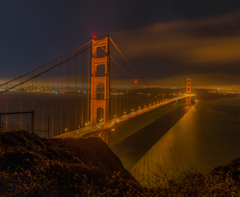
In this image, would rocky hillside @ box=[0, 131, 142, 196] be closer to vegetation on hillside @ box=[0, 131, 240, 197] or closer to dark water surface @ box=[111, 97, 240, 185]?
vegetation on hillside @ box=[0, 131, 240, 197]

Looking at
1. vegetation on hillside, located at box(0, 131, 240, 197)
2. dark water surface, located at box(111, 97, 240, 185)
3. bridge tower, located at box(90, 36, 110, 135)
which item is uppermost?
bridge tower, located at box(90, 36, 110, 135)

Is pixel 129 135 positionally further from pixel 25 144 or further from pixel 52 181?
pixel 52 181

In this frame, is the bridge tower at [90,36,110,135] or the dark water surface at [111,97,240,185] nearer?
the dark water surface at [111,97,240,185]

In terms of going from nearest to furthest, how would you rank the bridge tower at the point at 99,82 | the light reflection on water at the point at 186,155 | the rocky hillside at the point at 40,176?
the rocky hillside at the point at 40,176 < the light reflection on water at the point at 186,155 < the bridge tower at the point at 99,82

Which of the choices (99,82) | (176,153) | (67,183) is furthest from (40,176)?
(176,153)

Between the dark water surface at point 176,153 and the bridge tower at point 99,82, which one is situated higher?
the bridge tower at point 99,82

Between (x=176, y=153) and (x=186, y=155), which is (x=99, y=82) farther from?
(x=186, y=155)

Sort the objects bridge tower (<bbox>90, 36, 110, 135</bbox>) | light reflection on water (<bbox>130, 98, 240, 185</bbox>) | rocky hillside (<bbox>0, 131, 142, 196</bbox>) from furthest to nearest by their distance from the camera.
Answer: bridge tower (<bbox>90, 36, 110, 135</bbox>), light reflection on water (<bbox>130, 98, 240, 185</bbox>), rocky hillside (<bbox>0, 131, 142, 196</bbox>)

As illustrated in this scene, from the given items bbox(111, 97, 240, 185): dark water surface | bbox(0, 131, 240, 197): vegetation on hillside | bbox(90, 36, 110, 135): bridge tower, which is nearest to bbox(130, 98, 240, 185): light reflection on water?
bbox(111, 97, 240, 185): dark water surface

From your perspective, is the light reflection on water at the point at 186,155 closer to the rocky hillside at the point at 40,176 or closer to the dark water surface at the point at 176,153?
the dark water surface at the point at 176,153

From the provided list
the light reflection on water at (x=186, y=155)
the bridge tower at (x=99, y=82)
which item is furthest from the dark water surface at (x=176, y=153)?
the bridge tower at (x=99, y=82)

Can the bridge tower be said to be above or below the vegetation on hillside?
above

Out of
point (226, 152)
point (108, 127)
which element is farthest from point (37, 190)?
point (226, 152)
